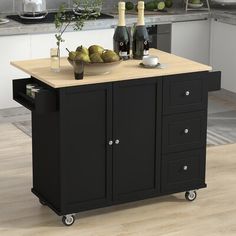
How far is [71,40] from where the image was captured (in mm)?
6844

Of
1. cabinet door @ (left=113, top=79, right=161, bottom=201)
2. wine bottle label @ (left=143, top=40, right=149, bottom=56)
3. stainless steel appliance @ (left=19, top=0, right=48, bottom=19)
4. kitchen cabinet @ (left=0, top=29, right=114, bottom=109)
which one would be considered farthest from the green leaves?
cabinet door @ (left=113, top=79, right=161, bottom=201)

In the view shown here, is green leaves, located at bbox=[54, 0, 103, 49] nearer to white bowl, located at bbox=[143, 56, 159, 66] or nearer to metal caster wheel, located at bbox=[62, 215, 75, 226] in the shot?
white bowl, located at bbox=[143, 56, 159, 66]

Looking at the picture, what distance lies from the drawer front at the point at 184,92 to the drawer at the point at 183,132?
0.05 metres

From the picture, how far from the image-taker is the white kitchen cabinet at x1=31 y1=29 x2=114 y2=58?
265 inches

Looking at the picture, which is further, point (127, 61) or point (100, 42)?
point (100, 42)

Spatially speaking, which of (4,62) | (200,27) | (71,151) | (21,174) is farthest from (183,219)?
(200,27)

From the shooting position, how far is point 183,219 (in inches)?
189

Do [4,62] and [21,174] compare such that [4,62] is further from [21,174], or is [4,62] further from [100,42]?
[21,174]

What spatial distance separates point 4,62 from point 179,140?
87.7 inches

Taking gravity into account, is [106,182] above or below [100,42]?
below

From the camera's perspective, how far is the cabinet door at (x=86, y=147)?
4.50 metres

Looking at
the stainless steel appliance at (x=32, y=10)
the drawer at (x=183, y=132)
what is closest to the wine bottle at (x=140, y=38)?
the drawer at (x=183, y=132)

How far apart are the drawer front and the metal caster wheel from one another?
80 cm

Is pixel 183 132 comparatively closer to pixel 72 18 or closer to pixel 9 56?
pixel 72 18
